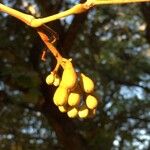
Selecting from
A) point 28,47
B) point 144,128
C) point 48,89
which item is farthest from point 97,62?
point 48,89

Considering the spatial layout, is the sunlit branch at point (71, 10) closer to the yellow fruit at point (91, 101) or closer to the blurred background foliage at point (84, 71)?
the yellow fruit at point (91, 101)

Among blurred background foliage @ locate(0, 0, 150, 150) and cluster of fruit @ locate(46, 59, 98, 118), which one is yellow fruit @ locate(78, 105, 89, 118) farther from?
blurred background foliage @ locate(0, 0, 150, 150)

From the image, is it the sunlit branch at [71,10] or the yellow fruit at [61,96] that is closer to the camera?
the sunlit branch at [71,10]

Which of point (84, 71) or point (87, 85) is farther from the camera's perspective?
point (84, 71)

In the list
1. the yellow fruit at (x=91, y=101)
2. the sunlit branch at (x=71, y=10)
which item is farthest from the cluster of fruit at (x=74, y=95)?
the sunlit branch at (x=71, y=10)

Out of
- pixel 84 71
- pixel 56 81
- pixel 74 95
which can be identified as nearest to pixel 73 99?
pixel 74 95

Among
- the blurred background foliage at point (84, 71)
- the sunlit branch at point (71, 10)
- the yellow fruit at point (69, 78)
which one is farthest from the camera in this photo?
the blurred background foliage at point (84, 71)

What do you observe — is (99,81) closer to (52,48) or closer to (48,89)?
(48,89)

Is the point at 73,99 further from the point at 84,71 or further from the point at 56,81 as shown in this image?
the point at 84,71
